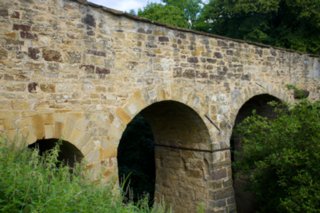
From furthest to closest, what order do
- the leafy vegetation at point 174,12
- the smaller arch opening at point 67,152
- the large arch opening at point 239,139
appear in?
1. the leafy vegetation at point 174,12
2. the large arch opening at point 239,139
3. the smaller arch opening at point 67,152

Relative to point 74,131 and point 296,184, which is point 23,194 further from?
point 296,184

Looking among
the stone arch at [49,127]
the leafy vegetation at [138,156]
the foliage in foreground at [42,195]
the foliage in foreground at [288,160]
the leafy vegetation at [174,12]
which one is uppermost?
the leafy vegetation at [174,12]

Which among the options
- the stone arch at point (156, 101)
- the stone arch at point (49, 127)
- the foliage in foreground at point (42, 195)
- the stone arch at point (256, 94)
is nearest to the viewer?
the foliage in foreground at point (42, 195)

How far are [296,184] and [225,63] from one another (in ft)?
9.53

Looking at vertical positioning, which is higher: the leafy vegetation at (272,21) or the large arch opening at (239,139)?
the leafy vegetation at (272,21)

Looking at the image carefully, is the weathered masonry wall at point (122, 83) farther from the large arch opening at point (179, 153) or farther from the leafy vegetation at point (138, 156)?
the leafy vegetation at point (138, 156)

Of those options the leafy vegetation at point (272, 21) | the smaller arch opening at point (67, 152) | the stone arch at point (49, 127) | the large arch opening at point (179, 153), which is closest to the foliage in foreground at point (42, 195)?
the stone arch at point (49, 127)

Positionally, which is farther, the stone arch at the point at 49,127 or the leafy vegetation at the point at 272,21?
the leafy vegetation at the point at 272,21

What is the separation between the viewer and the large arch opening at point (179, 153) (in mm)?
6812

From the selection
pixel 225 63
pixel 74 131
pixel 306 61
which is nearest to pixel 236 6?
pixel 306 61

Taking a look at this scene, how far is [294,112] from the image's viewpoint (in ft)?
19.5

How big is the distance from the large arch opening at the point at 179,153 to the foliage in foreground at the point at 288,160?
93cm

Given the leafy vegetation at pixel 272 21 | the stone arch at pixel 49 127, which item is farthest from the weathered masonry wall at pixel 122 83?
the leafy vegetation at pixel 272 21

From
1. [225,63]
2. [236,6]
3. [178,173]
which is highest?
[236,6]
